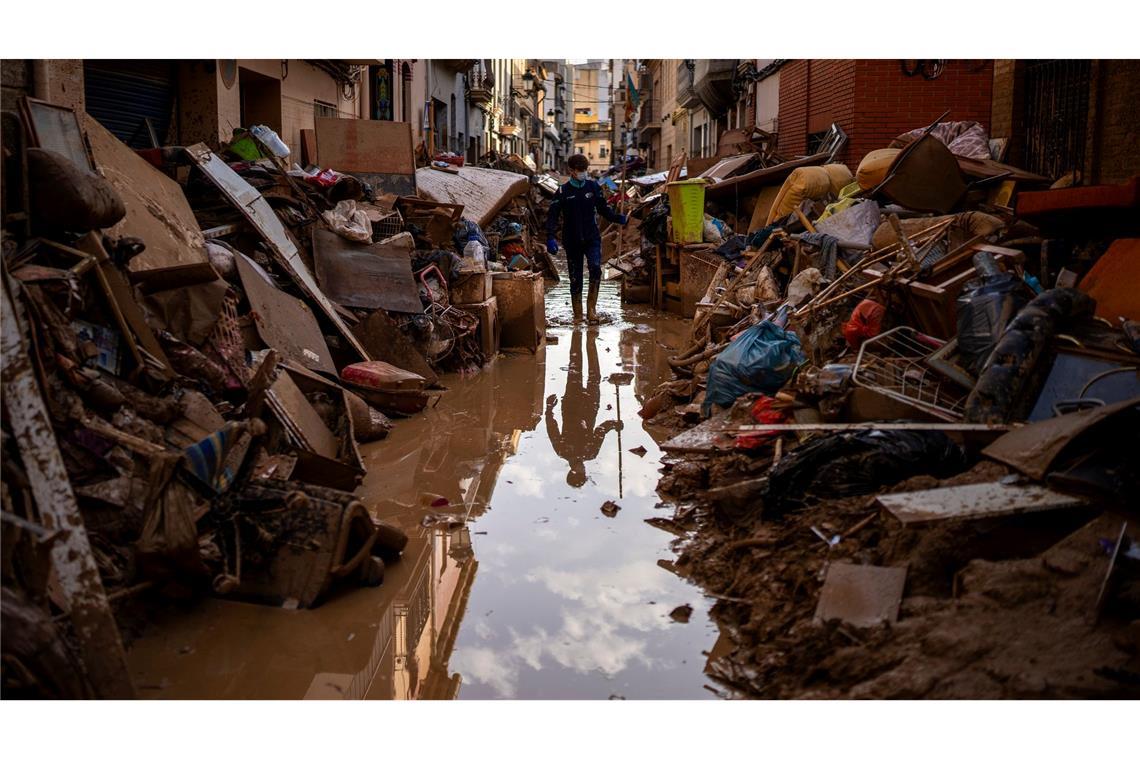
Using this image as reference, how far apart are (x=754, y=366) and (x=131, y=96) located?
692cm

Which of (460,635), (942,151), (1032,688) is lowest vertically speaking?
(460,635)

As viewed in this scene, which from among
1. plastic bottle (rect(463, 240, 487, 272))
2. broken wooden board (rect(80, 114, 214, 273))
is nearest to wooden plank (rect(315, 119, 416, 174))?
plastic bottle (rect(463, 240, 487, 272))

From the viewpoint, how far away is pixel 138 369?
4.82 metres

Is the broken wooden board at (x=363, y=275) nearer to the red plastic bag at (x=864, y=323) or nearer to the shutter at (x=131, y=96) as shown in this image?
the shutter at (x=131, y=96)

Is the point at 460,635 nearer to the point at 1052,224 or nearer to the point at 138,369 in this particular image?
the point at 138,369

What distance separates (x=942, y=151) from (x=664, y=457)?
5.28 m

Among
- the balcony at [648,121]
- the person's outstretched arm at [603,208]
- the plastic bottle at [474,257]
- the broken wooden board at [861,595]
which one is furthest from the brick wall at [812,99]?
the balcony at [648,121]

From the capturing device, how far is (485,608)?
416 centimetres

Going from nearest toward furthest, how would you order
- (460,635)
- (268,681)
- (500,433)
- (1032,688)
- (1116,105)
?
(1032,688), (268,681), (460,635), (500,433), (1116,105)

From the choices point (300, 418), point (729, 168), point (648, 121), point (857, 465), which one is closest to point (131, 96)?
point (300, 418)

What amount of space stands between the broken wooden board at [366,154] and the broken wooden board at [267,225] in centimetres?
345

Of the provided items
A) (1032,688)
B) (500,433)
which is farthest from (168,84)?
(1032,688)

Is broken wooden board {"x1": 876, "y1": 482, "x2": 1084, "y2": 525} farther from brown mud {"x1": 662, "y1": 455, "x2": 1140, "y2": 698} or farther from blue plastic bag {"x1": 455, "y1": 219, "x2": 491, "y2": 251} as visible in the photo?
blue plastic bag {"x1": 455, "y1": 219, "x2": 491, "y2": 251}

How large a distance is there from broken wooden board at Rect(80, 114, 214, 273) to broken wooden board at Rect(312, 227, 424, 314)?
157 centimetres
